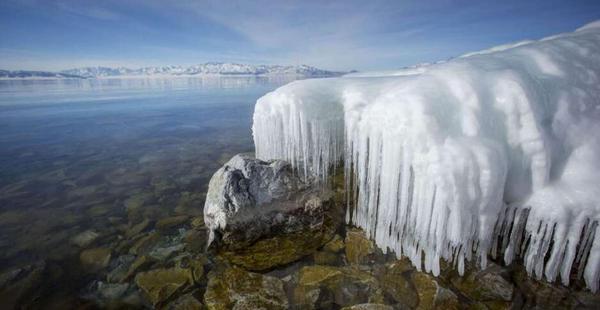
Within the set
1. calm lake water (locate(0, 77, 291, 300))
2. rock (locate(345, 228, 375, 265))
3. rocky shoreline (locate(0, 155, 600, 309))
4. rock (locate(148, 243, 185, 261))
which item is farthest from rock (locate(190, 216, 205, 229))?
rock (locate(345, 228, 375, 265))

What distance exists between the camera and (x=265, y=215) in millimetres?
5676

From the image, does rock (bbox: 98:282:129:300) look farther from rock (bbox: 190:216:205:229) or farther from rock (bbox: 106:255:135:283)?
rock (bbox: 190:216:205:229)

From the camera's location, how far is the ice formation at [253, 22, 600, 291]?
11.9 ft

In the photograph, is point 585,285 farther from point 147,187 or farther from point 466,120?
point 147,187

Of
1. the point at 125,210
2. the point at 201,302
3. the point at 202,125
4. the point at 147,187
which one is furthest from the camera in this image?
the point at 202,125

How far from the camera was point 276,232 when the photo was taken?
18.9ft

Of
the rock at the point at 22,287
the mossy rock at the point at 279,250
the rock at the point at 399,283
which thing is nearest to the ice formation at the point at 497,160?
the rock at the point at 399,283

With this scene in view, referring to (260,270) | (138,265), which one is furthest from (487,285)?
(138,265)

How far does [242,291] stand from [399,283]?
2607 millimetres

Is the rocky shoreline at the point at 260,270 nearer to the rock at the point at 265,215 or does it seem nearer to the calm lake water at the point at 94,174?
the rock at the point at 265,215

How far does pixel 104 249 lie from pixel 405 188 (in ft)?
20.4

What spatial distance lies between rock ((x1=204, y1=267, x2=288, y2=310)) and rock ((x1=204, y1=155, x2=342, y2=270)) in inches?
10.9

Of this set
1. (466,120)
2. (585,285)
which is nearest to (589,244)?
(585,285)

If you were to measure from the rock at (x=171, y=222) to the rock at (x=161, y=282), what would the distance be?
1593mm
